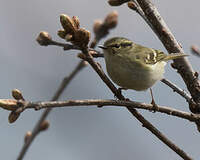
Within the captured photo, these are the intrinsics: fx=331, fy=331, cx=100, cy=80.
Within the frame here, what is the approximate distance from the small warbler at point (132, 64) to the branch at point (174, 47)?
503 mm

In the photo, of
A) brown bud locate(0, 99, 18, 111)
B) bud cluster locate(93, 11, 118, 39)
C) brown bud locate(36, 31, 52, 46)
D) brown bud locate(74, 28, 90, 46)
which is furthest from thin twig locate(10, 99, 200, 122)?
bud cluster locate(93, 11, 118, 39)

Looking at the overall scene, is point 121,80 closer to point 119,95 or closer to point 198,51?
point 198,51

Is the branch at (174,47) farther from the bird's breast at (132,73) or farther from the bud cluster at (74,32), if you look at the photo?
the bird's breast at (132,73)

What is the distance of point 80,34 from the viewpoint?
1424 millimetres

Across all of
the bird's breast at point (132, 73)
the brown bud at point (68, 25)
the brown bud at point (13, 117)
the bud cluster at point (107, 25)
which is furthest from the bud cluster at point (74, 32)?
the bird's breast at point (132, 73)

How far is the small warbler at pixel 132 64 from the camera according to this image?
2820mm

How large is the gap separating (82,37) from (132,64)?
173cm

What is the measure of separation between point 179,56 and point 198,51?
405mm

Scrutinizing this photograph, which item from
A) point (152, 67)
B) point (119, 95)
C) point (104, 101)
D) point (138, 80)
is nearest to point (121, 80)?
point (138, 80)

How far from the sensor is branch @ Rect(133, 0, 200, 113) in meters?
1.83

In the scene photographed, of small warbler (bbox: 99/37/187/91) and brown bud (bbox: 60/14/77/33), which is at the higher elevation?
brown bud (bbox: 60/14/77/33)

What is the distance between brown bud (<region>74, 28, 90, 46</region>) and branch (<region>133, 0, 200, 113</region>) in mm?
523

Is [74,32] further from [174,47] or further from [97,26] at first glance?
[97,26]

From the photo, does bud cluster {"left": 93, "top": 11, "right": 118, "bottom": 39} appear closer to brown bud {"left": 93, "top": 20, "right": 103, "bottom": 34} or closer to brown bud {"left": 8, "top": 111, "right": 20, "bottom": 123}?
brown bud {"left": 93, "top": 20, "right": 103, "bottom": 34}
